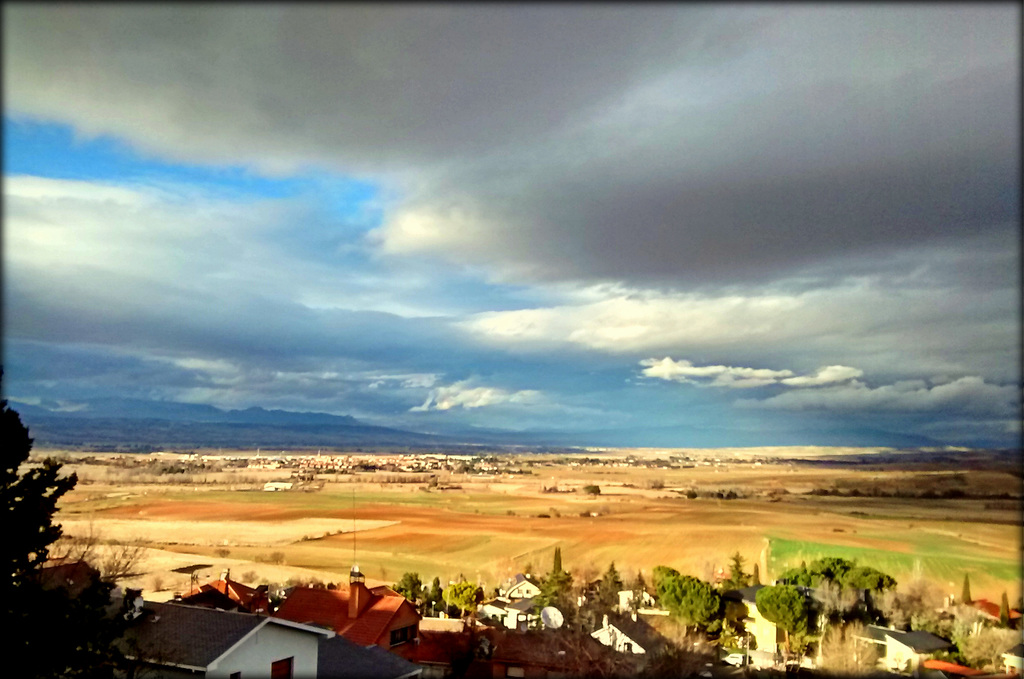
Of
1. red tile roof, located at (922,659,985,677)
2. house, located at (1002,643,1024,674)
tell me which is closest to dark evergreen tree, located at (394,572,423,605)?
red tile roof, located at (922,659,985,677)

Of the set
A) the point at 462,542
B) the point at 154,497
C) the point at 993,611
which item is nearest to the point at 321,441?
the point at 154,497

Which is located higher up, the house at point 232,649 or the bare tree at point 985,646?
the house at point 232,649

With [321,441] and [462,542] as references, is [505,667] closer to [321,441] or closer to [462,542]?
[462,542]

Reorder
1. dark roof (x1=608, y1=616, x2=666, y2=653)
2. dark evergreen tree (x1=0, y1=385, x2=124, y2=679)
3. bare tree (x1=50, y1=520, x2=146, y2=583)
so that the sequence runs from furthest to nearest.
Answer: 1. dark roof (x1=608, y1=616, x2=666, y2=653)
2. bare tree (x1=50, y1=520, x2=146, y2=583)
3. dark evergreen tree (x1=0, y1=385, x2=124, y2=679)

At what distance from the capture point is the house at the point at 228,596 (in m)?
8.12

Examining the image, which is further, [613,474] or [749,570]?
[613,474]

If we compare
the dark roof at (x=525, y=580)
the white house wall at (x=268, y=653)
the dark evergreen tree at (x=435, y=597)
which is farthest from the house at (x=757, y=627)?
the white house wall at (x=268, y=653)

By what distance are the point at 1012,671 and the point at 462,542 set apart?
271 inches

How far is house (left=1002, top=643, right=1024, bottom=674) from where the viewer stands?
24.7 ft

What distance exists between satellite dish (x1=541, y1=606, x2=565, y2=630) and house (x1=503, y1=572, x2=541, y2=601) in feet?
2.01

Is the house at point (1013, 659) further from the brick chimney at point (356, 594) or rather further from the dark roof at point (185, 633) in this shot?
the dark roof at point (185, 633)

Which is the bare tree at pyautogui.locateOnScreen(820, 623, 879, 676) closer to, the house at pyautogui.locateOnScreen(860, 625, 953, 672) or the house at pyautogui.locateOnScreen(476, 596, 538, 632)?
the house at pyautogui.locateOnScreen(860, 625, 953, 672)

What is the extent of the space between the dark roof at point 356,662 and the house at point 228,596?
146cm

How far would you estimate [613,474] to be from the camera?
966 centimetres
